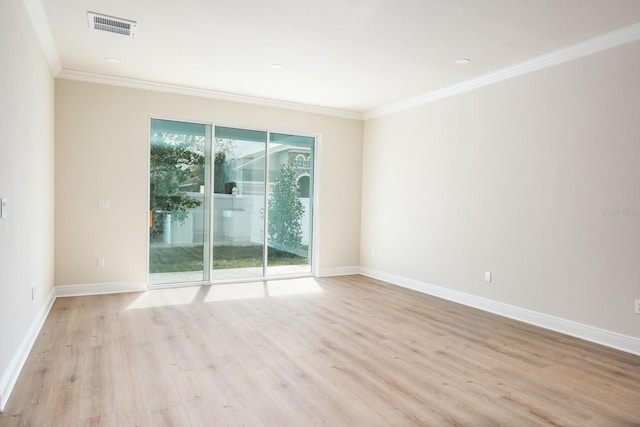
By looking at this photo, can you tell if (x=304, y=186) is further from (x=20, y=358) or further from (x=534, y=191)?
(x=20, y=358)

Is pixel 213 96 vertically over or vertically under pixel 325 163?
over

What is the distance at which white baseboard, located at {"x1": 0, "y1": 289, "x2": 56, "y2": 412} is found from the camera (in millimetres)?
2449

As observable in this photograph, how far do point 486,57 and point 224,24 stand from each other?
2560 mm

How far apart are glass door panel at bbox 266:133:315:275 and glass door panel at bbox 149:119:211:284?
3.36ft

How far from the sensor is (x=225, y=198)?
599 centimetres

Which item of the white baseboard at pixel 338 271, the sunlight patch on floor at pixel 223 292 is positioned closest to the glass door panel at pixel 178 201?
the sunlight patch on floor at pixel 223 292

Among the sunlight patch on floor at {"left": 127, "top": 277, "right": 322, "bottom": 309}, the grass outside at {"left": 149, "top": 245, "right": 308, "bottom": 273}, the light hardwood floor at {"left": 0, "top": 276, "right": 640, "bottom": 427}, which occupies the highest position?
the grass outside at {"left": 149, "top": 245, "right": 308, "bottom": 273}

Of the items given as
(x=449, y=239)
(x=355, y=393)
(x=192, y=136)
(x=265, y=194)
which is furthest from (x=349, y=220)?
(x=355, y=393)

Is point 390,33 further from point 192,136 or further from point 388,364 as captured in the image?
point 192,136

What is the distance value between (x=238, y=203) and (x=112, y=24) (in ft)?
9.82

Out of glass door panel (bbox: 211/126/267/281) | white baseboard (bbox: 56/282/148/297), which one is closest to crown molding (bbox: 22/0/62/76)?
glass door panel (bbox: 211/126/267/281)

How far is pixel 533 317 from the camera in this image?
426cm

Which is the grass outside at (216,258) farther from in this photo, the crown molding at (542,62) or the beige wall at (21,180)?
the crown molding at (542,62)

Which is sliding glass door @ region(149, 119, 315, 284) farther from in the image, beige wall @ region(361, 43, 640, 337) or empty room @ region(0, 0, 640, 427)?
beige wall @ region(361, 43, 640, 337)
